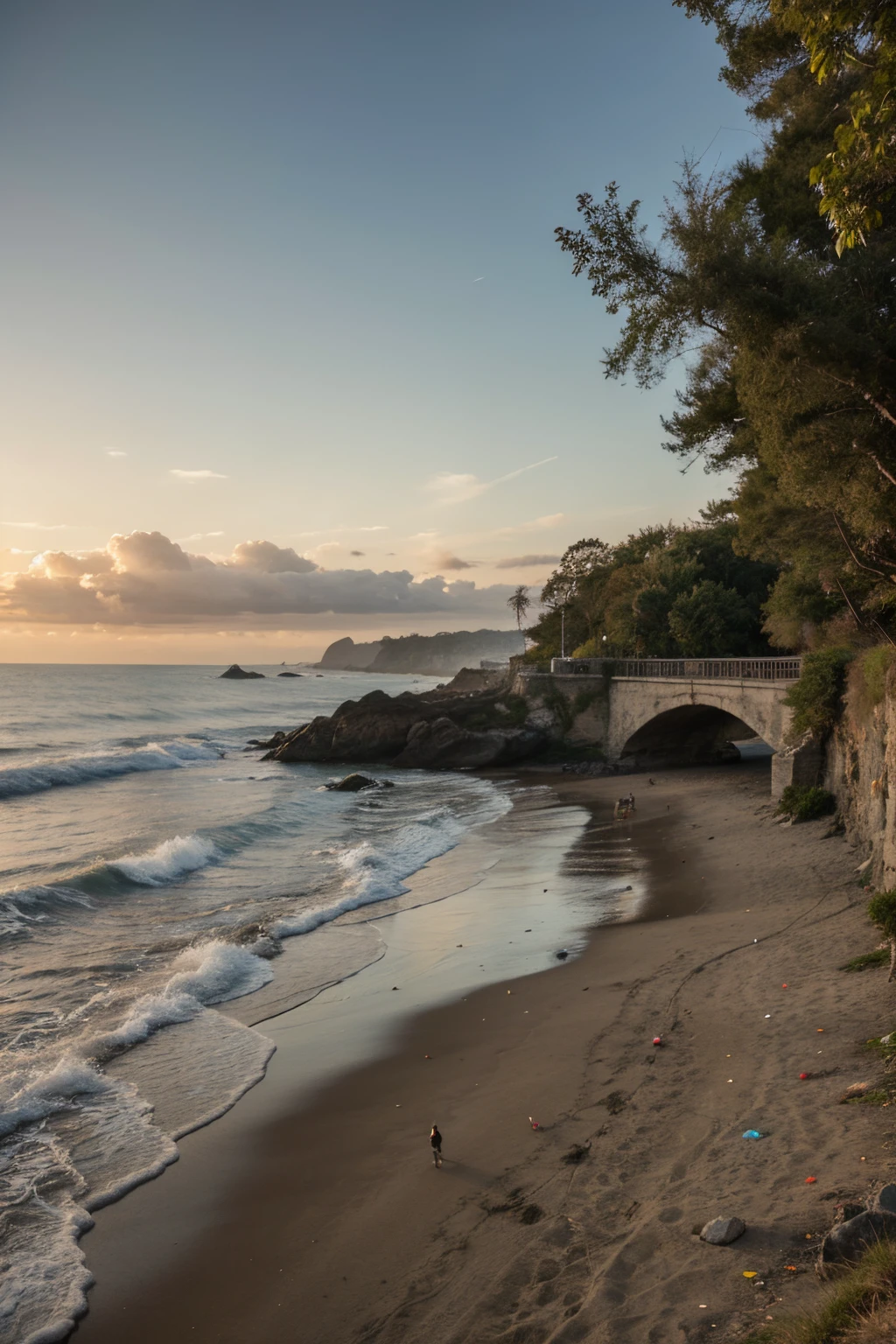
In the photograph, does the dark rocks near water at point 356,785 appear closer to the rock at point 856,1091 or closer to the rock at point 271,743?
the rock at point 271,743

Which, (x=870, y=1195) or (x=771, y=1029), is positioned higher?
(x=870, y=1195)

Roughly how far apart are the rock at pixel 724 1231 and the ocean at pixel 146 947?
4.68m

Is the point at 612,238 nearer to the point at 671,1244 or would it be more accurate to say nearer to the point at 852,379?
the point at 852,379

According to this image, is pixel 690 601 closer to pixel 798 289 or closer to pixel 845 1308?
pixel 798 289

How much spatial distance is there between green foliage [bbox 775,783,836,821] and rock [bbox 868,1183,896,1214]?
16.2 meters

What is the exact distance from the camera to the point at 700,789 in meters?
30.5

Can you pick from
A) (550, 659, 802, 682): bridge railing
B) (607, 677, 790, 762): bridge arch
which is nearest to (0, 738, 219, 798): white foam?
(550, 659, 802, 682): bridge railing

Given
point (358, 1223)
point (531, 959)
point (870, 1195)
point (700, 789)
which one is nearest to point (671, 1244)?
point (870, 1195)

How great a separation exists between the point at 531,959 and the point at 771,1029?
5276 mm

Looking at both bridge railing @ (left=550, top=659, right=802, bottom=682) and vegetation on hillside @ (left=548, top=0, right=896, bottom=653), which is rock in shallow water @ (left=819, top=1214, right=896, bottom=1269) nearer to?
vegetation on hillside @ (left=548, top=0, right=896, bottom=653)

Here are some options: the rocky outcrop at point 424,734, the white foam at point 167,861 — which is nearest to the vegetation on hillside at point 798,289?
the white foam at point 167,861

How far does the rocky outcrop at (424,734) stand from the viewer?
44.4m

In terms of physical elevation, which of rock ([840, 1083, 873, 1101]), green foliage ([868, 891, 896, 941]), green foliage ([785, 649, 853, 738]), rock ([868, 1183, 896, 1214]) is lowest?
rock ([840, 1083, 873, 1101])

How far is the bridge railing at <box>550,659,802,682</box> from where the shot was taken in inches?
1134
